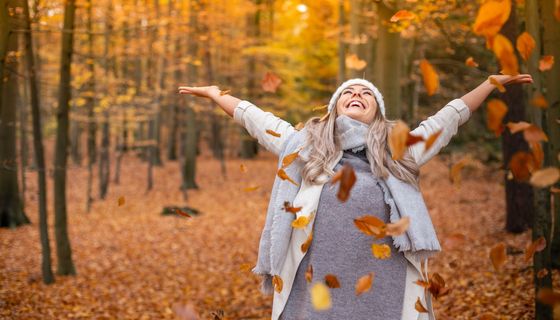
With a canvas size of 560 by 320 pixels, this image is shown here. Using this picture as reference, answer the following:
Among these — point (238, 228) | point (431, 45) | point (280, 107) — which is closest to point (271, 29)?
point (280, 107)

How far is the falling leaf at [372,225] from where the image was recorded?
2.38 metres

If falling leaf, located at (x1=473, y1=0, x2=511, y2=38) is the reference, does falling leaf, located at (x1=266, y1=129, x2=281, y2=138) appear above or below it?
below

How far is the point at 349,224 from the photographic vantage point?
2807 mm

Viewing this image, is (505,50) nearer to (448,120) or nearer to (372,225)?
(372,225)

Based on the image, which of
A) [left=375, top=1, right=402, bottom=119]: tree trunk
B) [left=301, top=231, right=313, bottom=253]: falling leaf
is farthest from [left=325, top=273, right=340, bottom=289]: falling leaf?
[left=375, top=1, right=402, bottom=119]: tree trunk

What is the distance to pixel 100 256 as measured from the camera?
35.6 ft

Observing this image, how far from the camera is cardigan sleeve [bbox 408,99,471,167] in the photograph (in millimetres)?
2980

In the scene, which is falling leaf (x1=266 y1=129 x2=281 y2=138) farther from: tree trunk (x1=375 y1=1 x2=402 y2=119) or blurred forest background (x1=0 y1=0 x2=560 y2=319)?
tree trunk (x1=375 y1=1 x2=402 y2=119)

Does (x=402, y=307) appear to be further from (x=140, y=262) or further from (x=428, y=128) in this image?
(x=140, y=262)

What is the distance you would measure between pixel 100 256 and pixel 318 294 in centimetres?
974

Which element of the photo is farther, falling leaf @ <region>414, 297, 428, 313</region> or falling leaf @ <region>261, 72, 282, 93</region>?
falling leaf @ <region>261, 72, 282, 93</region>

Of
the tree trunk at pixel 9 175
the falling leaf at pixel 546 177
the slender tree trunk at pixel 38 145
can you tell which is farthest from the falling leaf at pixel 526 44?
the tree trunk at pixel 9 175

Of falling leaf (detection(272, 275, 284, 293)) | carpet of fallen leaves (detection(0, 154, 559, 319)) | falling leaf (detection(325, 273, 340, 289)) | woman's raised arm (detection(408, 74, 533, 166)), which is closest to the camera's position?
falling leaf (detection(325, 273, 340, 289))

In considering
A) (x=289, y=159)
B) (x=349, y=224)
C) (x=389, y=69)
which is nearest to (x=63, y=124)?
(x=389, y=69)
